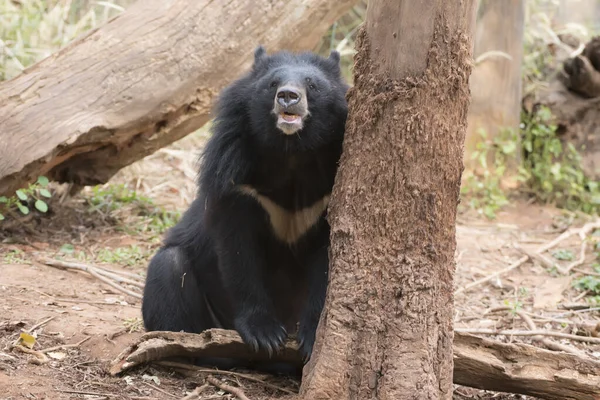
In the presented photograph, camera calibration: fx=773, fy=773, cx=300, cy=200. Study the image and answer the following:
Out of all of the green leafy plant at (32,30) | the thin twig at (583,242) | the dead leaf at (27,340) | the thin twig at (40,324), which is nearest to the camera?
the dead leaf at (27,340)

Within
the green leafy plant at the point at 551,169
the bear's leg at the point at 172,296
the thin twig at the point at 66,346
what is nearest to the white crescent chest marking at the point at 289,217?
the bear's leg at the point at 172,296

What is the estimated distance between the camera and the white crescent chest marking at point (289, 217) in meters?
3.87

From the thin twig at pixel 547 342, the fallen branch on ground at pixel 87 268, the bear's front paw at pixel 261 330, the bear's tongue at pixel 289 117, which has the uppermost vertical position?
the bear's tongue at pixel 289 117

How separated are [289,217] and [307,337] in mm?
626

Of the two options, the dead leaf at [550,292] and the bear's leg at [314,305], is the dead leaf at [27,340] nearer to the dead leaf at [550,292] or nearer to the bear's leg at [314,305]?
the bear's leg at [314,305]

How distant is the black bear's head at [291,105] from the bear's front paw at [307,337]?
0.84 meters

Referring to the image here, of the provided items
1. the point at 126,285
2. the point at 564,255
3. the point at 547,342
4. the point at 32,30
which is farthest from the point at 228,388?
the point at 32,30

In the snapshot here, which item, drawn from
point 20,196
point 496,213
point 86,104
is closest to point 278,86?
point 86,104

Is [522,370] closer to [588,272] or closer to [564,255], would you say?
[588,272]

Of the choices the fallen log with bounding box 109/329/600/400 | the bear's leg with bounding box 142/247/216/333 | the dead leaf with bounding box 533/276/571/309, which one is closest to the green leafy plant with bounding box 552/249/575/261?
the dead leaf with bounding box 533/276/571/309

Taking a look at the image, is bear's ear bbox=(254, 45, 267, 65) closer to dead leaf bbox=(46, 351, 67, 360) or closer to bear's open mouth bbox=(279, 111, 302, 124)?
bear's open mouth bbox=(279, 111, 302, 124)

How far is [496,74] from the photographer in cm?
865

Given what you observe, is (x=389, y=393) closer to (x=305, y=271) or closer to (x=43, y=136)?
(x=305, y=271)

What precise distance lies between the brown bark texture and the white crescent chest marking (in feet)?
18.1
